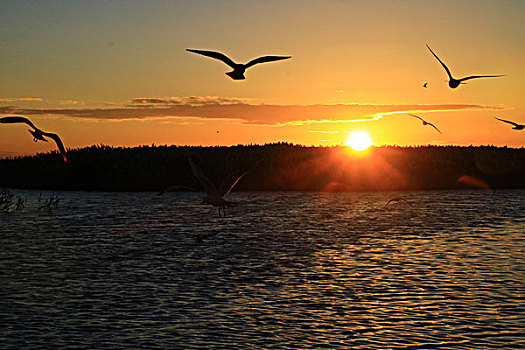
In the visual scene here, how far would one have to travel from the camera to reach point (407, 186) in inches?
2355

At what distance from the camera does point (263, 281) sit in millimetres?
19984

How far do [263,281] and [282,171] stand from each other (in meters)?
39.2

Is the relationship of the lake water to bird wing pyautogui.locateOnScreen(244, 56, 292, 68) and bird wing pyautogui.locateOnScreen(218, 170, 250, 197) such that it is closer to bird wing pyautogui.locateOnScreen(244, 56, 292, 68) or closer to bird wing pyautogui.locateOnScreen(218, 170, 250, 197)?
bird wing pyautogui.locateOnScreen(218, 170, 250, 197)

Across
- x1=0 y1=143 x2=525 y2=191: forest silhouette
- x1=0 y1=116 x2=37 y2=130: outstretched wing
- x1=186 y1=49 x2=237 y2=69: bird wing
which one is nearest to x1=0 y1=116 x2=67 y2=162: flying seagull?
x1=0 y1=116 x2=37 y2=130: outstretched wing

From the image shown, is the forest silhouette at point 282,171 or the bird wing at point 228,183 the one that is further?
the forest silhouette at point 282,171

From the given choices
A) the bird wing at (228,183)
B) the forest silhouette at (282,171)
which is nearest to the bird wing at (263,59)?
the bird wing at (228,183)

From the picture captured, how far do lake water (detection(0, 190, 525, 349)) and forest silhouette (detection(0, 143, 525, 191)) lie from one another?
59.6 ft

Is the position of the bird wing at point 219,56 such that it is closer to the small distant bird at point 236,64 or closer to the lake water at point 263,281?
the small distant bird at point 236,64

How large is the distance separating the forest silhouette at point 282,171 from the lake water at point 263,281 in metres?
18.2

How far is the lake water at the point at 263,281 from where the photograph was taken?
14.1 m

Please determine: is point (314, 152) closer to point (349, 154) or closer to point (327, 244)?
point (349, 154)

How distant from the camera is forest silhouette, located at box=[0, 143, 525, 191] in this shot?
192 ft

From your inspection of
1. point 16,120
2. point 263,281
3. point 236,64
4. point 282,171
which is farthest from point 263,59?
point 282,171

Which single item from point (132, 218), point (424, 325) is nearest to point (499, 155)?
point (132, 218)
